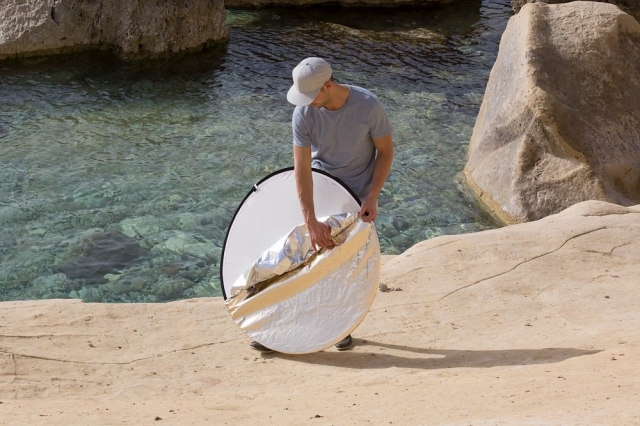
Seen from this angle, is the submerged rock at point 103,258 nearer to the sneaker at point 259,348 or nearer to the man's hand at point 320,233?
the sneaker at point 259,348

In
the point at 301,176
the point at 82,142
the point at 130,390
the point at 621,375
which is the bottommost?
the point at 82,142

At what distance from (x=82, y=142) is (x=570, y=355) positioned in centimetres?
644

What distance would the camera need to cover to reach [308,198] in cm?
438

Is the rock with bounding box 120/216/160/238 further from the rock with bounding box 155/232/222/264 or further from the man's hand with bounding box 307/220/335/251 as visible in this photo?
the man's hand with bounding box 307/220/335/251

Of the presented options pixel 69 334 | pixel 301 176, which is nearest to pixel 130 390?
pixel 69 334

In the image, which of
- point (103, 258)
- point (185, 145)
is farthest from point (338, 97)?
point (185, 145)

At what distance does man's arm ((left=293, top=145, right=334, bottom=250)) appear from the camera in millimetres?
4367

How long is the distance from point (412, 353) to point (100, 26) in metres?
8.91

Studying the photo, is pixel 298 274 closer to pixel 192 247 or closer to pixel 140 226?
pixel 192 247

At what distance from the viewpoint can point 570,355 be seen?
4.27m

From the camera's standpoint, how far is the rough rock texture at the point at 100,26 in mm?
11602

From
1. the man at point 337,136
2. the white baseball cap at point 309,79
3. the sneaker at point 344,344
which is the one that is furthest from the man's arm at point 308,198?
the sneaker at point 344,344

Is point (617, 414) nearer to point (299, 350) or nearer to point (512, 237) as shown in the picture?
point (299, 350)

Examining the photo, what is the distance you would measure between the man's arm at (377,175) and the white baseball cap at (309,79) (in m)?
0.46
